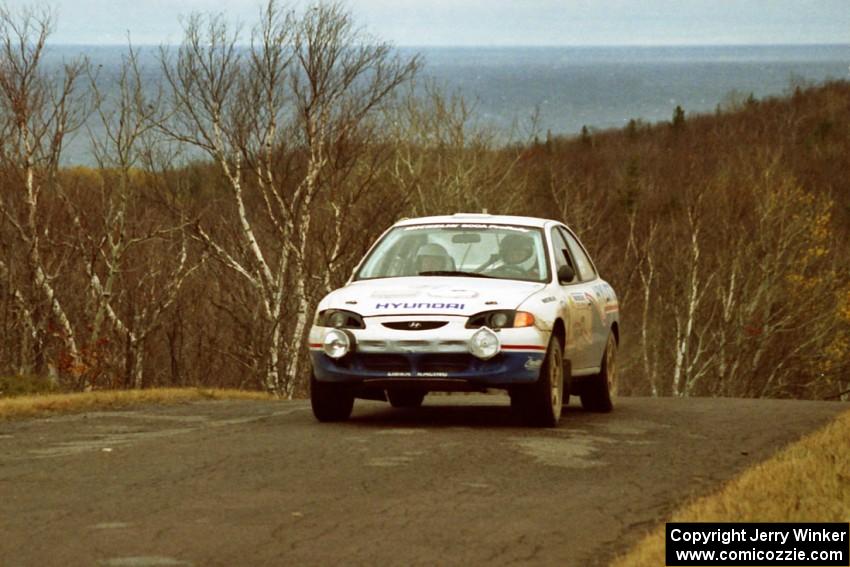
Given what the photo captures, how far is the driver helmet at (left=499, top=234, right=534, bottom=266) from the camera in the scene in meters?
14.1

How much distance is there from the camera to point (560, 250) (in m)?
14.8

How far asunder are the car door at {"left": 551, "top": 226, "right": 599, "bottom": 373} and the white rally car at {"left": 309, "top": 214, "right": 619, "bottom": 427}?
0.8 inches

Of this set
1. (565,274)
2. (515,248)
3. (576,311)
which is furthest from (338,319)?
(576,311)

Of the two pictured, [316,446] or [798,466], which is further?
[316,446]

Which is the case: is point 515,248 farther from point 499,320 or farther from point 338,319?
point 338,319

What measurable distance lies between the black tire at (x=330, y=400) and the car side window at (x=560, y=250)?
7.21ft


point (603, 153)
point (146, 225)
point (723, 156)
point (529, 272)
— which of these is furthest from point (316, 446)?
point (603, 153)

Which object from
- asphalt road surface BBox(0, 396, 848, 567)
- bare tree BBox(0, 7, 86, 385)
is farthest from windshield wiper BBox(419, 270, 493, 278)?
bare tree BBox(0, 7, 86, 385)

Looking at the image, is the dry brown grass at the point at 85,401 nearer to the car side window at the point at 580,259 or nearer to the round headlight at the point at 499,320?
the car side window at the point at 580,259

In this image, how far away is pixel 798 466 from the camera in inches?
401

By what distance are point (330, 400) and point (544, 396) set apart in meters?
1.77

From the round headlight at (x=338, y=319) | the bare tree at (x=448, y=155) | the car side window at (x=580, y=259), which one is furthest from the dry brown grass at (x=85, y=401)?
the bare tree at (x=448, y=155)

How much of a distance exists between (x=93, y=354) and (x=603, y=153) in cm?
10190

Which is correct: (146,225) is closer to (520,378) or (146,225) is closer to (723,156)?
(520,378)
